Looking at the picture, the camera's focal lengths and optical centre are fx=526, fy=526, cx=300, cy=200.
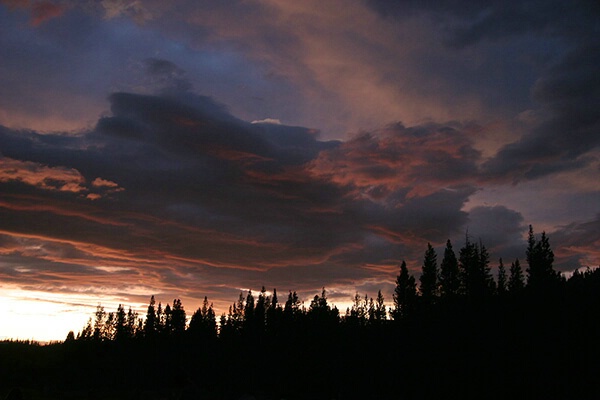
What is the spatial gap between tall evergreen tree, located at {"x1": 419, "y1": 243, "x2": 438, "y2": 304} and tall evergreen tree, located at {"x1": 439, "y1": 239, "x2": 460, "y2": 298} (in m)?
1.77

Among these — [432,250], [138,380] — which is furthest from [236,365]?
[432,250]

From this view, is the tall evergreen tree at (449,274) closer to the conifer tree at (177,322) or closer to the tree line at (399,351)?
the tree line at (399,351)

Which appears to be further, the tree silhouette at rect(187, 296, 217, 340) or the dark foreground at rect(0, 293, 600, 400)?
the tree silhouette at rect(187, 296, 217, 340)

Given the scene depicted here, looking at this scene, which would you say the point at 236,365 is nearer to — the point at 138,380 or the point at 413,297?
the point at 138,380

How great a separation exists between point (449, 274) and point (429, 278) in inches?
189

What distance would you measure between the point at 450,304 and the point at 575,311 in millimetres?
27676

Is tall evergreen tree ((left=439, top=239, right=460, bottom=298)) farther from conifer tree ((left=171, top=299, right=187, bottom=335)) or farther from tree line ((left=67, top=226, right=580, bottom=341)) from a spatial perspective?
conifer tree ((left=171, top=299, right=187, bottom=335))

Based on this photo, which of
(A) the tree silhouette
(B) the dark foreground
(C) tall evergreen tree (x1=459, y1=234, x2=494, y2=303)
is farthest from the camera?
(A) the tree silhouette

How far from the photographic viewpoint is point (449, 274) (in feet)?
385

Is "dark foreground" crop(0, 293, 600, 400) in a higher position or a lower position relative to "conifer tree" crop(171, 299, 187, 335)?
lower

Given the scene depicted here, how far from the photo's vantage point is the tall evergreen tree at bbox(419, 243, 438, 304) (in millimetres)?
117500

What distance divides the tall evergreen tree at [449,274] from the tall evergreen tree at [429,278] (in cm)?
177

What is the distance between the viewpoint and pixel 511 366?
77.8 m

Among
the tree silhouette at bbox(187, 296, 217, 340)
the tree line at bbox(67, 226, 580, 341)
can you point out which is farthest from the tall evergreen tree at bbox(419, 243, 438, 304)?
the tree silhouette at bbox(187, 296, 217, 340)
